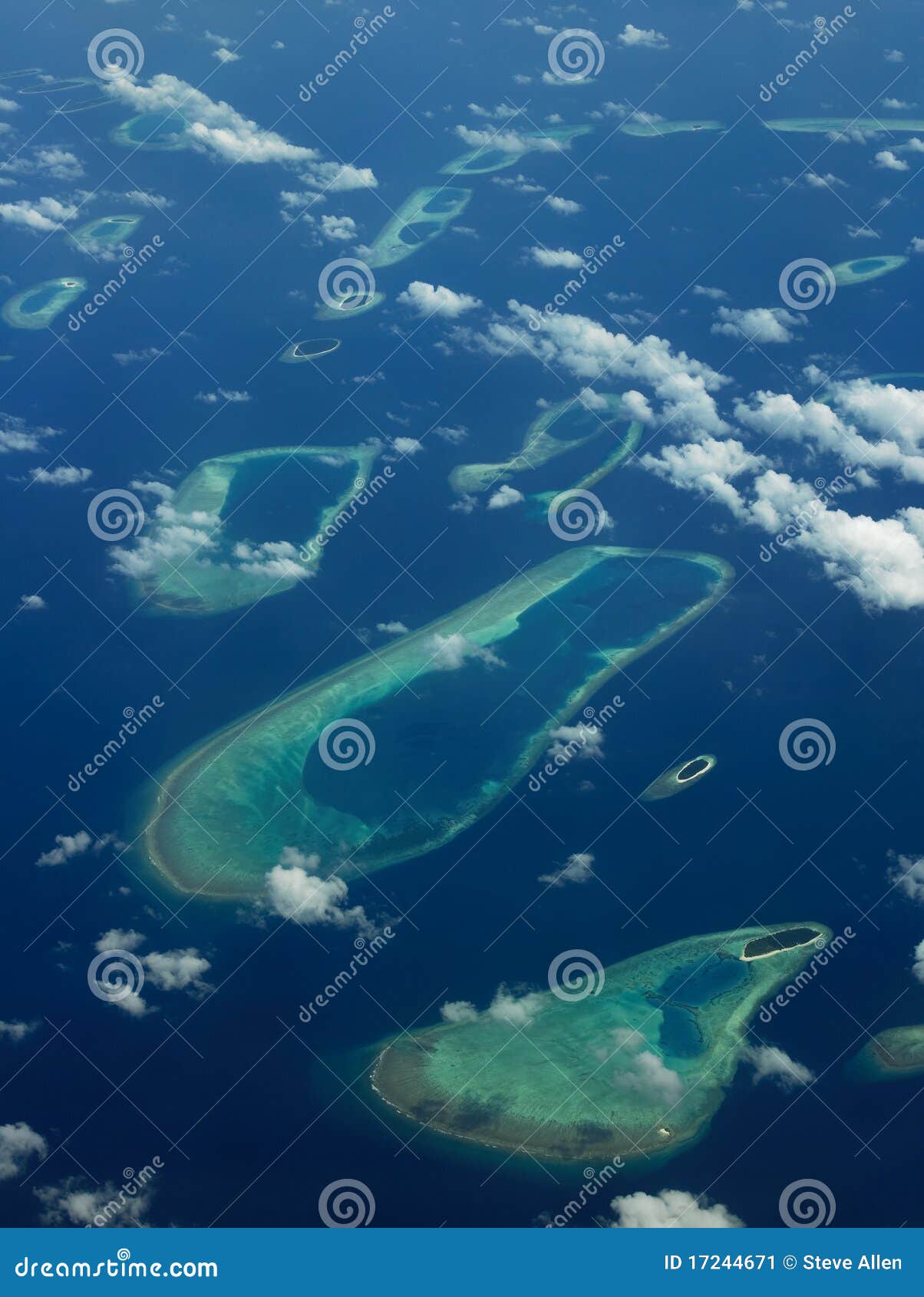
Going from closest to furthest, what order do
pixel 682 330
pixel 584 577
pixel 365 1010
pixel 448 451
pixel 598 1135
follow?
pixel 598 1135 < pixel 365 1010 < pixel 584 577 < pixel 448 451 < pixel 682 330

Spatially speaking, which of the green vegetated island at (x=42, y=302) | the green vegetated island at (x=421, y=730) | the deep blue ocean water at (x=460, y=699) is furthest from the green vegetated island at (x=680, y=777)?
the green vegetated island at (x=42, y=302)

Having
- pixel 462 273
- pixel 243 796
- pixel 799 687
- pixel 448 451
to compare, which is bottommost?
pixel 243 796

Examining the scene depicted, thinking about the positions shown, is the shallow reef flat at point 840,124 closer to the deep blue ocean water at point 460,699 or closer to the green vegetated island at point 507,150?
the deep blue ocean water at point 460,699

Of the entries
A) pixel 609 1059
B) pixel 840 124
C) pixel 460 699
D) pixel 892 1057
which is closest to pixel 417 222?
pixel 840 124

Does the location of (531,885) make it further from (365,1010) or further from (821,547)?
(821,547)

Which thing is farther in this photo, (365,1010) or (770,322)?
(770,322)

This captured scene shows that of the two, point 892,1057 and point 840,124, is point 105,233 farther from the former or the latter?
point 892,1057

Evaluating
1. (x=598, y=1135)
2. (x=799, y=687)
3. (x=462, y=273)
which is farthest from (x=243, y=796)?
(x=462, y=273)

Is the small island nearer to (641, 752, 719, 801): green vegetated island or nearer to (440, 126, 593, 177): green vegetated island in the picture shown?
(440, 126, 593, 177): green vegetated island
